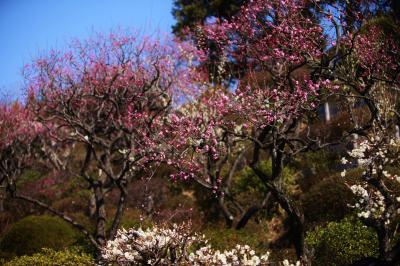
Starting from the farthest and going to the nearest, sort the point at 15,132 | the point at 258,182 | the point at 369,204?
the point at 15,132 < the point at 258,182 < the point at 369,204

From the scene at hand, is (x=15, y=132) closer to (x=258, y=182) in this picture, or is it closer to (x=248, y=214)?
(x=258, y=182)

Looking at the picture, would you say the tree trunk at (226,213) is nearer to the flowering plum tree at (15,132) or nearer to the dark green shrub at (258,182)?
Answer: the dark green shrub at (258,182)

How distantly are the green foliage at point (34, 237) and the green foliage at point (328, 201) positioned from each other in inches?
288

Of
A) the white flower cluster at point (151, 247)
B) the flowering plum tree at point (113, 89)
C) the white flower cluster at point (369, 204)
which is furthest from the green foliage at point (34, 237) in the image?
the white flower cluster at point (369, 204)

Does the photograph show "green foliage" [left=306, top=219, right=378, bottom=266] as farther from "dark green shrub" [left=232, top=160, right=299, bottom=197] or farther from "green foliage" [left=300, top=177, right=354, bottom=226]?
"dark green shrub" [left=232, top=160, right=299, bottom=197]

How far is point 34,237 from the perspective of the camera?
578 inches

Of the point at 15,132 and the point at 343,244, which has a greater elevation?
the point at 15,132

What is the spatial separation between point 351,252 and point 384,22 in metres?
10.9

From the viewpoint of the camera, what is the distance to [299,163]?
707 inches

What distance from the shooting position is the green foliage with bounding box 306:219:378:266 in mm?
9188

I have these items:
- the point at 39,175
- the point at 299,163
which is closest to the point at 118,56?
the point at 299,163

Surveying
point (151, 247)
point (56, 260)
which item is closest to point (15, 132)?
point (56, 260)

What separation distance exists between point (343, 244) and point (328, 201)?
3.45 m

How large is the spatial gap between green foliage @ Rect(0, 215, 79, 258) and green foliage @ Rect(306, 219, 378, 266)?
7891mm
